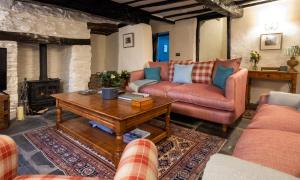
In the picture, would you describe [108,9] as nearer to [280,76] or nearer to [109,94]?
[109,94]

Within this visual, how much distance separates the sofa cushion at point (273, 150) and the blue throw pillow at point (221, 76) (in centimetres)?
162

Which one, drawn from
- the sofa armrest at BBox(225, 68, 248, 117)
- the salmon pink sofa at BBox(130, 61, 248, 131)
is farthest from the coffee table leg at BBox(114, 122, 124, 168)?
the sofa armrest at BBox(225, 68, 248, 117)

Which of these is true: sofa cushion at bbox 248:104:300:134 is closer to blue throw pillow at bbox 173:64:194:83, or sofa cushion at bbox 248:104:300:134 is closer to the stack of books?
the stack of books

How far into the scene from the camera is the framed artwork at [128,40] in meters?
5.24

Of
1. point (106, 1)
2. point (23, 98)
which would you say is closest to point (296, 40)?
point (106, 1)

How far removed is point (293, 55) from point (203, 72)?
5.95 feet

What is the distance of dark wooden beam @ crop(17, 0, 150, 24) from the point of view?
3304mm

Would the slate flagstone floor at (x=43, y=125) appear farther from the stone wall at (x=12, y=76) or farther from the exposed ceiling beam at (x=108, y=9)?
the exposed ceiling beam at (x=108, y=9)

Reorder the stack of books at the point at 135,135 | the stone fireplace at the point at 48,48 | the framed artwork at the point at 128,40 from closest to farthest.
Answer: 1. the stack of books at the point at 135,135
2. the stone fireplace at the point at 48,48
3. the framed artwork at the point at 128,40

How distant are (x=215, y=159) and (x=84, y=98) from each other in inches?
75.5

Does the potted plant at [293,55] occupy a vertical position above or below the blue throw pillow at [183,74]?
above

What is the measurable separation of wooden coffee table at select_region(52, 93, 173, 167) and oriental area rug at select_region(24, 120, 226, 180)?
0.30 ft

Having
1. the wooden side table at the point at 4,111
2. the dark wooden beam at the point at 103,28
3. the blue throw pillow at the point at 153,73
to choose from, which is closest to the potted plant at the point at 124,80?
the blue throw pillow at the point at 153,73

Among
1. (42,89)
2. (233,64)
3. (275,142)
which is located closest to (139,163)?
(275,142)
